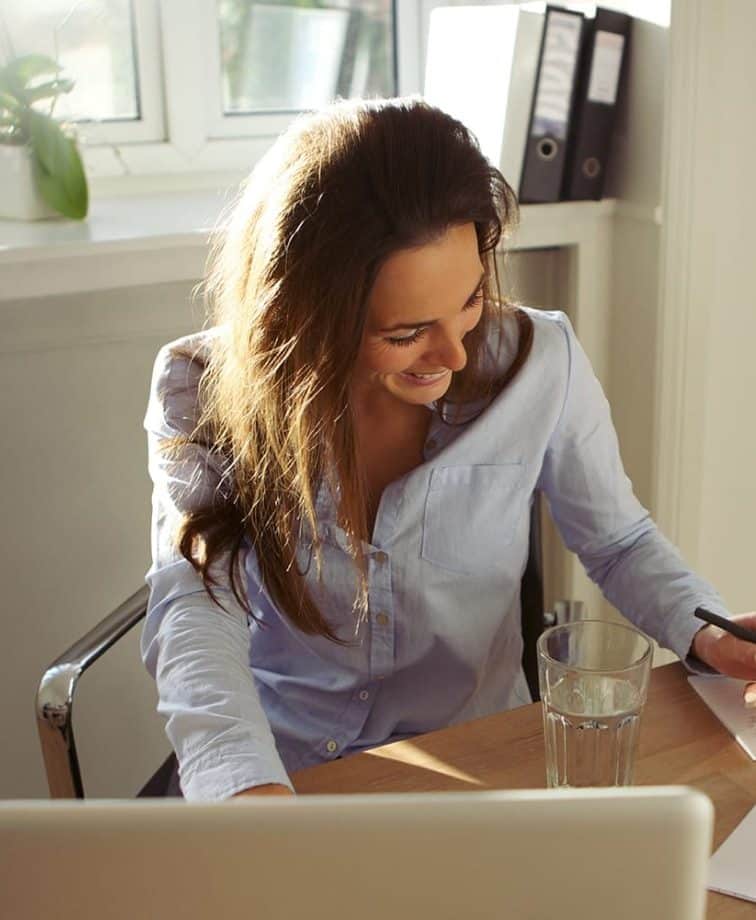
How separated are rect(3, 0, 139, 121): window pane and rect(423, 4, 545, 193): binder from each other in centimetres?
52

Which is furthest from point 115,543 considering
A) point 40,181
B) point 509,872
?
point 509,872

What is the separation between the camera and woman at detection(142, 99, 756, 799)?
1195 millimetres

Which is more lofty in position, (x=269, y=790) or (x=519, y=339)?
(x=519, y=339)

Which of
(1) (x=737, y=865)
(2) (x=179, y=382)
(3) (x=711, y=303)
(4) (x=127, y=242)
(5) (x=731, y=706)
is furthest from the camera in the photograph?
(3) (x=711, y=303)

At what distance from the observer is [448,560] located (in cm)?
142

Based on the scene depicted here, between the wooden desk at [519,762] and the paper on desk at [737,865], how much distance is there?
0.7 inches

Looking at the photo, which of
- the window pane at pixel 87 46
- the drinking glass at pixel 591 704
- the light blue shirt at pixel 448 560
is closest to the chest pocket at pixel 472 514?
the light blue shirt at pixel 448 560

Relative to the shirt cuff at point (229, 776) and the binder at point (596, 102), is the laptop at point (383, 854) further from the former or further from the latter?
the binder at point (596, 102)

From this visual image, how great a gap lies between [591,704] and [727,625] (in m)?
0.24

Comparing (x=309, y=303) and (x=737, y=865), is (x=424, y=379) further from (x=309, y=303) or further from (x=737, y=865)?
(x=737, y=865)

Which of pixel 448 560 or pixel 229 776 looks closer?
pixel 229 776

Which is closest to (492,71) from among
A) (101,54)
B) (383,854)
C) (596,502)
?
(101,54)

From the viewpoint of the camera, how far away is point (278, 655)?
1.48m

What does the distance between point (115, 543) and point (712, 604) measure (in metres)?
1.12
